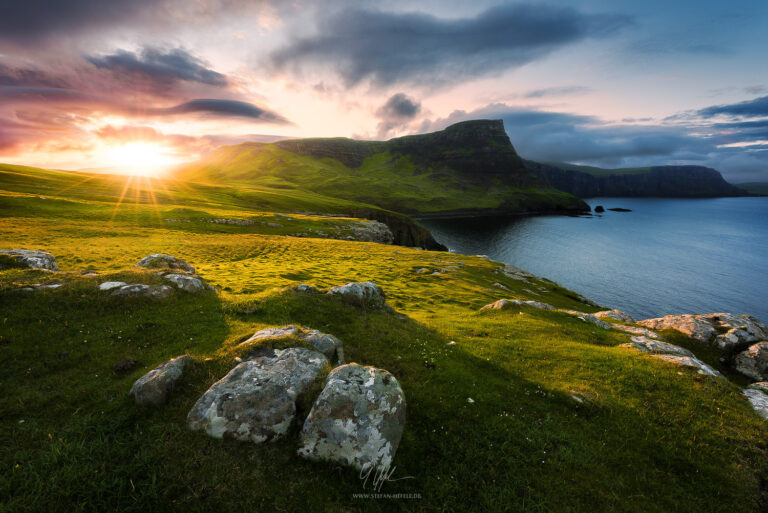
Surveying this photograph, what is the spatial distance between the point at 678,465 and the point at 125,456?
59.3ft

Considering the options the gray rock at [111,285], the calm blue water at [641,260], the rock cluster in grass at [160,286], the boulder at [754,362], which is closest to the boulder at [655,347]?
the boulder at [754,362]

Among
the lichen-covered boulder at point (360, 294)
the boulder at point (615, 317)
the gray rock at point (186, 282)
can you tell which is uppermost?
the gray rock at point (186, 282)

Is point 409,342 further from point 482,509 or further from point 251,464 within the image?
point 251,464

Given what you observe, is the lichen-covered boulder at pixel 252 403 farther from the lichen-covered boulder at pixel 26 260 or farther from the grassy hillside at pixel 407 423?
the lichen-covered boulder at pixel 26 260

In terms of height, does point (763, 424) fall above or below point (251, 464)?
below

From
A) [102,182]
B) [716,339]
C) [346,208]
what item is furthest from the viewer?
[346,208]

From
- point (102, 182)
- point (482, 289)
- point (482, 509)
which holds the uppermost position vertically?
point (102, 182)

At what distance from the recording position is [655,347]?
64.8ft

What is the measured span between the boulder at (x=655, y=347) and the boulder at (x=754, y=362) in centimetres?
478

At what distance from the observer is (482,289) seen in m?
41.9

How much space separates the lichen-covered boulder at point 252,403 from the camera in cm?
891

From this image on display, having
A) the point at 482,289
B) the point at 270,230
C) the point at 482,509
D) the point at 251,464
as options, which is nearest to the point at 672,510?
the point at 482,509

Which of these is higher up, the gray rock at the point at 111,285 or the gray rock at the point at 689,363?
the gray rock at the point at 111,285

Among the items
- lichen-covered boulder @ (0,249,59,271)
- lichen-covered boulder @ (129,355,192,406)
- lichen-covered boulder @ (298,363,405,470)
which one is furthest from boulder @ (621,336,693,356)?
lichen-covered boulder @ (0,249,59,271)
